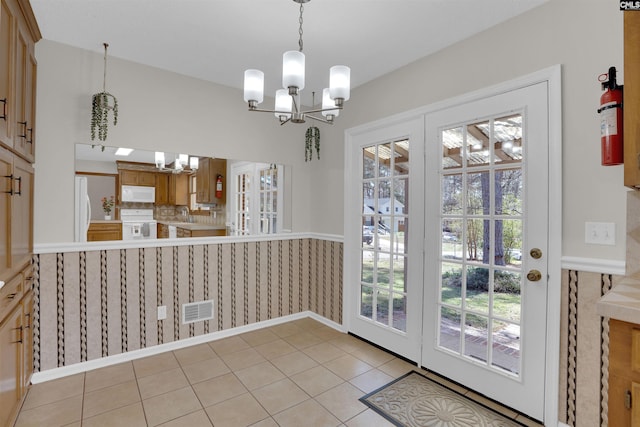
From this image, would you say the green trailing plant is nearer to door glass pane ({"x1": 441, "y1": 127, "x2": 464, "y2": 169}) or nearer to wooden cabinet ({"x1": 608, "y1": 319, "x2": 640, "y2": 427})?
door glass pane ({"x1": 441, "y1": 127, "x2": 464, "y2": 169})

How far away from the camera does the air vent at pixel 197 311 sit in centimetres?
302

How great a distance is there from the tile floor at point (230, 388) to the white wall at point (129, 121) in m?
1.15

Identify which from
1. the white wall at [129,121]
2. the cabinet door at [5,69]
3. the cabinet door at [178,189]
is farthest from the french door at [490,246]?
the cabinet door at [5,69]

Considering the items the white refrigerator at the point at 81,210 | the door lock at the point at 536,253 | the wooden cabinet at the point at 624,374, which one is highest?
the white refrigerator at the point at 81,210

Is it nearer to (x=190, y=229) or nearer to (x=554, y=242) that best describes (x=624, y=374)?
(x=554, y=242)

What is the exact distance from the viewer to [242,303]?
336 centimetres

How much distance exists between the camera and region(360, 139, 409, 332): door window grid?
281 cm

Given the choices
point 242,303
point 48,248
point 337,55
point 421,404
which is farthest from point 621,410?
point 48,248

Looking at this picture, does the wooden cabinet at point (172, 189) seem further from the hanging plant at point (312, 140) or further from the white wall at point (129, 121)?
the hanging plant at point (312, 140)

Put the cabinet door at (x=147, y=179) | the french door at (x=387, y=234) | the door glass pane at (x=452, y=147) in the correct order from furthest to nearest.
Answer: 1. the cabinet door at (x=147, y=179)
2. the french door at (x=387, y=234)
3. the door glass pane at (x=452, y=147)

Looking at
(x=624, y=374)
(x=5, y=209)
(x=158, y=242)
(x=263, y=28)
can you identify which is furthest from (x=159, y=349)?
(x=624, y=374)

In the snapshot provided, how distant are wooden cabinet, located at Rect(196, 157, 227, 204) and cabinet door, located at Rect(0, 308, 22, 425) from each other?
158cm

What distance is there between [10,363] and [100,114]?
1.76 m

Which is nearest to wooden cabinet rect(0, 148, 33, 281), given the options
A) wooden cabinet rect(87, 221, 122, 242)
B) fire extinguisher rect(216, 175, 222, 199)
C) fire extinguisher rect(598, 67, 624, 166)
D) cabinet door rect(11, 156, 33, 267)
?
cabinet door rect(11, 156, 33, 267)
